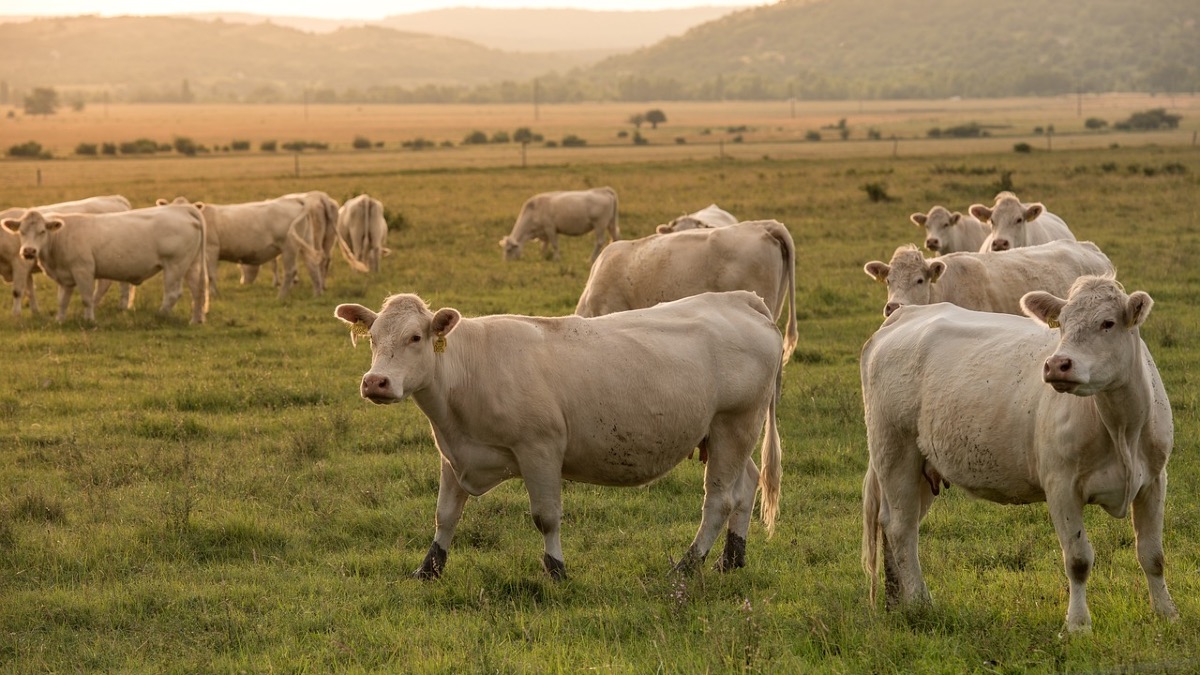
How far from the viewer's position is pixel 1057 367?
5.25 meters

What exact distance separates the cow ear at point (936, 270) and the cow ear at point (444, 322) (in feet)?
16.9

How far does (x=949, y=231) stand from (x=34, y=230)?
12.6 m

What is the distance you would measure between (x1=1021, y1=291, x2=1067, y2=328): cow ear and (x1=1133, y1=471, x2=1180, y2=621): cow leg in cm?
91

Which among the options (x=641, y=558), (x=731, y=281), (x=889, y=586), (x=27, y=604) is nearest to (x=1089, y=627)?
(x=889, y=586)

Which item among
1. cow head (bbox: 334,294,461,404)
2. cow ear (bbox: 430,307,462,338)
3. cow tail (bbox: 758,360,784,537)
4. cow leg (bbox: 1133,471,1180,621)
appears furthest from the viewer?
cow tail (bbox: 758,360,784,537)

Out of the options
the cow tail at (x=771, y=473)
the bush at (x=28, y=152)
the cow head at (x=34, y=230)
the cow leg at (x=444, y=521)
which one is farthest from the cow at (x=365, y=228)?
the bush at (x=28, y=152)

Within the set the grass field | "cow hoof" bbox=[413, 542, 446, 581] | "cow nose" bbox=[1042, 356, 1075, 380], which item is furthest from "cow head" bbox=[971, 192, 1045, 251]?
"cow nose" bbox=[1042, 356, 1075, 380]

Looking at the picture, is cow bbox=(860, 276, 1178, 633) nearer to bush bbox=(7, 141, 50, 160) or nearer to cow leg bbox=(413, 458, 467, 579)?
cow leg bbox=(413, 458, 467, 579)

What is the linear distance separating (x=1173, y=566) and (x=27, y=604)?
6.62 metres

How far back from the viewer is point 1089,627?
5.72m

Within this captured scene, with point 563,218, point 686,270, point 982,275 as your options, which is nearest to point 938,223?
point 982,275

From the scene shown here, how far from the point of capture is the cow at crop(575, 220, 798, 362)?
1234 cm

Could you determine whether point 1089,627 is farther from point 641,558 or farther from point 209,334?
point 209,334

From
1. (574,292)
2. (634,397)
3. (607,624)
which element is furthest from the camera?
(574,292)
